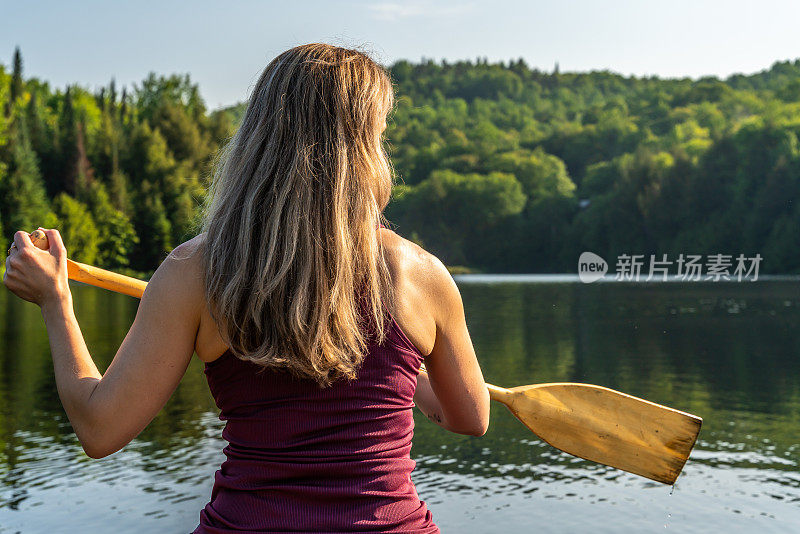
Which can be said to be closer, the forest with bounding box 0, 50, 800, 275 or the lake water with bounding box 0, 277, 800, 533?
the lake water with bounding box 0, 277, 800, 533

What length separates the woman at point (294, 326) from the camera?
147 centimetres

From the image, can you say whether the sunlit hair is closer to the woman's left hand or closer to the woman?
the woman

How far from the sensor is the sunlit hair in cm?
148

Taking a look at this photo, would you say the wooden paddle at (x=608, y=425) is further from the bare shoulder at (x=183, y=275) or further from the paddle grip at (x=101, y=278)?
the bare shoulder at (x=183, y=275)

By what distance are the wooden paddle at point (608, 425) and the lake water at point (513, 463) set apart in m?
4.40

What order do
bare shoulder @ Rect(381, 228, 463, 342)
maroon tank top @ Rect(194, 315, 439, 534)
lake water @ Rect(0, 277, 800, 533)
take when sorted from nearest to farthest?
1. maroon tank top @ Rect(194, 315, 439, 534)
2. bare shoulder @ Rect(381, 228, 463, 342)
3. lake water @ Rect(0, 277, 800, 533)

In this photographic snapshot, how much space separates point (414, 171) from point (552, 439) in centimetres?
9302

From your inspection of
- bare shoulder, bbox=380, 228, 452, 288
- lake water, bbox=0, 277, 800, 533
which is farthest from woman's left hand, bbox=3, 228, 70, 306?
lake water, bbox=0, 277, 800, 533

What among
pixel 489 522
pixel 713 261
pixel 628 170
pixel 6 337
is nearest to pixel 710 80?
pixel 628 170

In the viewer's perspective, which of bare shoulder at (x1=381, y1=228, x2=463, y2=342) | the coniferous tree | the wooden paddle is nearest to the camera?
bare shoulder at (x1=381, y1=228, x2=463, y2=342)

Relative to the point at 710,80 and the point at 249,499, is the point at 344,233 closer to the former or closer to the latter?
the point at 249,499

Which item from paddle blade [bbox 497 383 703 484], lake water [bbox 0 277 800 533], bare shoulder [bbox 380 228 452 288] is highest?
bare shoulder [bbox 380 228 452 288]

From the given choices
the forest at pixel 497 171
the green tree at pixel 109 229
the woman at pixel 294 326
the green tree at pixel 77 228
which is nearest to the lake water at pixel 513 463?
the woman at pixel 294 326

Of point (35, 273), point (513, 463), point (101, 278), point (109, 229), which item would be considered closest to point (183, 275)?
point (35, 273)
